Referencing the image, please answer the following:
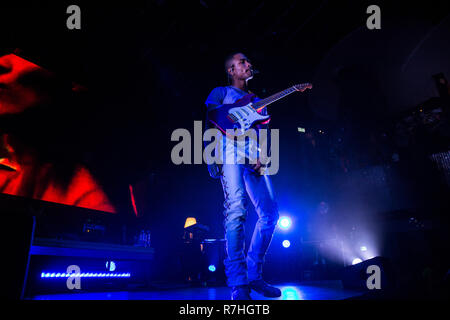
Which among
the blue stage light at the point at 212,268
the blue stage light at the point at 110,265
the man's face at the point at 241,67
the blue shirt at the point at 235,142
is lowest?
the blue stage light at the point at 212,268

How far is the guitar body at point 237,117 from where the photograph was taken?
7.08 feet

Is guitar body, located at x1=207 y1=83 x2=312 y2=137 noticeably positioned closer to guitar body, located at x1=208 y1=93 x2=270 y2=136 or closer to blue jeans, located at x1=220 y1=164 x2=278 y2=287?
guitar body, located at x1=208 y1=93 x2=270 y2=136

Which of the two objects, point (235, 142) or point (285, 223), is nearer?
point (235, 142)

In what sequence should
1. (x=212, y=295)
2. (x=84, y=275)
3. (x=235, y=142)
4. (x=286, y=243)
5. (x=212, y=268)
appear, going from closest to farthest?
(x=235, y=142)
(x=212, y=295)
(x=84, y=275)
(x=212, y=268)
(x=286, y=243)

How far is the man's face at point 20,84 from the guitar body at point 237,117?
2.97 metres

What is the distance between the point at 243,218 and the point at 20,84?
3702 millimetres

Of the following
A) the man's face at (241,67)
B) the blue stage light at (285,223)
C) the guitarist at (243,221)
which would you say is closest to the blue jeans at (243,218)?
the guitarist at (243,221)

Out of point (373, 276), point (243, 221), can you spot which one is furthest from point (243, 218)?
point (373, 276)

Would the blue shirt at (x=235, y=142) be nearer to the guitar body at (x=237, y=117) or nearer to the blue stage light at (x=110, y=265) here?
the guitar body at (x=237, y=117)

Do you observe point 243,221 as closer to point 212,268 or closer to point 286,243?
point 212,268

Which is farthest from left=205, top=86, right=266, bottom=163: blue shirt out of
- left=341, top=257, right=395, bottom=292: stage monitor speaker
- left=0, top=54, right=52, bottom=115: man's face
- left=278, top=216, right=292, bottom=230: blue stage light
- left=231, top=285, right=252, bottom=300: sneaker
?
left=0, top=54, right=52, bottom=115: man's face

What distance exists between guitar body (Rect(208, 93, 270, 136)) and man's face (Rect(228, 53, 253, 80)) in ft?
1.36

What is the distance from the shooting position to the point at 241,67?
101 inches

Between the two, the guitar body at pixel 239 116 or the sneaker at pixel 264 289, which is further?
the guitar body at pixel 239 116
